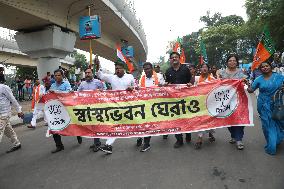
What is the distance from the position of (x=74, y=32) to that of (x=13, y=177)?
15066mm

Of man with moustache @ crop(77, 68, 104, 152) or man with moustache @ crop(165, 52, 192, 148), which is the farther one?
man with moustache @ crop(77, 68, 104, 152)

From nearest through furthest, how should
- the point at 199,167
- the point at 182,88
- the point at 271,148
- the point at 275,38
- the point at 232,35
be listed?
the point at 199,167
the point at 271,148
the point at 182,88
the point at 275,38
the point at 232,35

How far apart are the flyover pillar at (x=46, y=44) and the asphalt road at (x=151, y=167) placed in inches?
419

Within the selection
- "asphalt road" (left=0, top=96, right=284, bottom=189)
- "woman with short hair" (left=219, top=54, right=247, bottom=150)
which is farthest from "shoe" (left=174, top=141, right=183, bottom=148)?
"woman with short hair" (left=219, top=54, right=247, bottom=150)

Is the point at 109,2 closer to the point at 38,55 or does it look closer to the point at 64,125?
the point at 38,55

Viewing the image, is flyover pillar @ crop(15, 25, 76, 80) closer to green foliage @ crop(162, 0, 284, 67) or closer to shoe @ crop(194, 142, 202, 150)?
green foliage @ crop(162, 0, 284, 67)

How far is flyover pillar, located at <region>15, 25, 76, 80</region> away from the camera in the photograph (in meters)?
16.8

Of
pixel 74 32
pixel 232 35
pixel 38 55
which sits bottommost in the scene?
pixel 38 55

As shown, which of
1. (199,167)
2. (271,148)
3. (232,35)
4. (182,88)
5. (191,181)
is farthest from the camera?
(232,35)

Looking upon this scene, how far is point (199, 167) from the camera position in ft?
16.6

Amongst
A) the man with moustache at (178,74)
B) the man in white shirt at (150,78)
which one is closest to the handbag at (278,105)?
the man with moustache at (178,74)

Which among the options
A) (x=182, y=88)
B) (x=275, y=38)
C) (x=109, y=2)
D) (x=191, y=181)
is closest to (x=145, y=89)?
(x=182, y=88)

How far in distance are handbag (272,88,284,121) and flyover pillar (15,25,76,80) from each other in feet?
43.3

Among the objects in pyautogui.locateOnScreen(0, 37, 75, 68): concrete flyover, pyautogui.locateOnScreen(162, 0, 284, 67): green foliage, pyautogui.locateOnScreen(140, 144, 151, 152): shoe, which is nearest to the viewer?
pyautogui.locateOnScreen(140, 144, 151, 152): shoe
